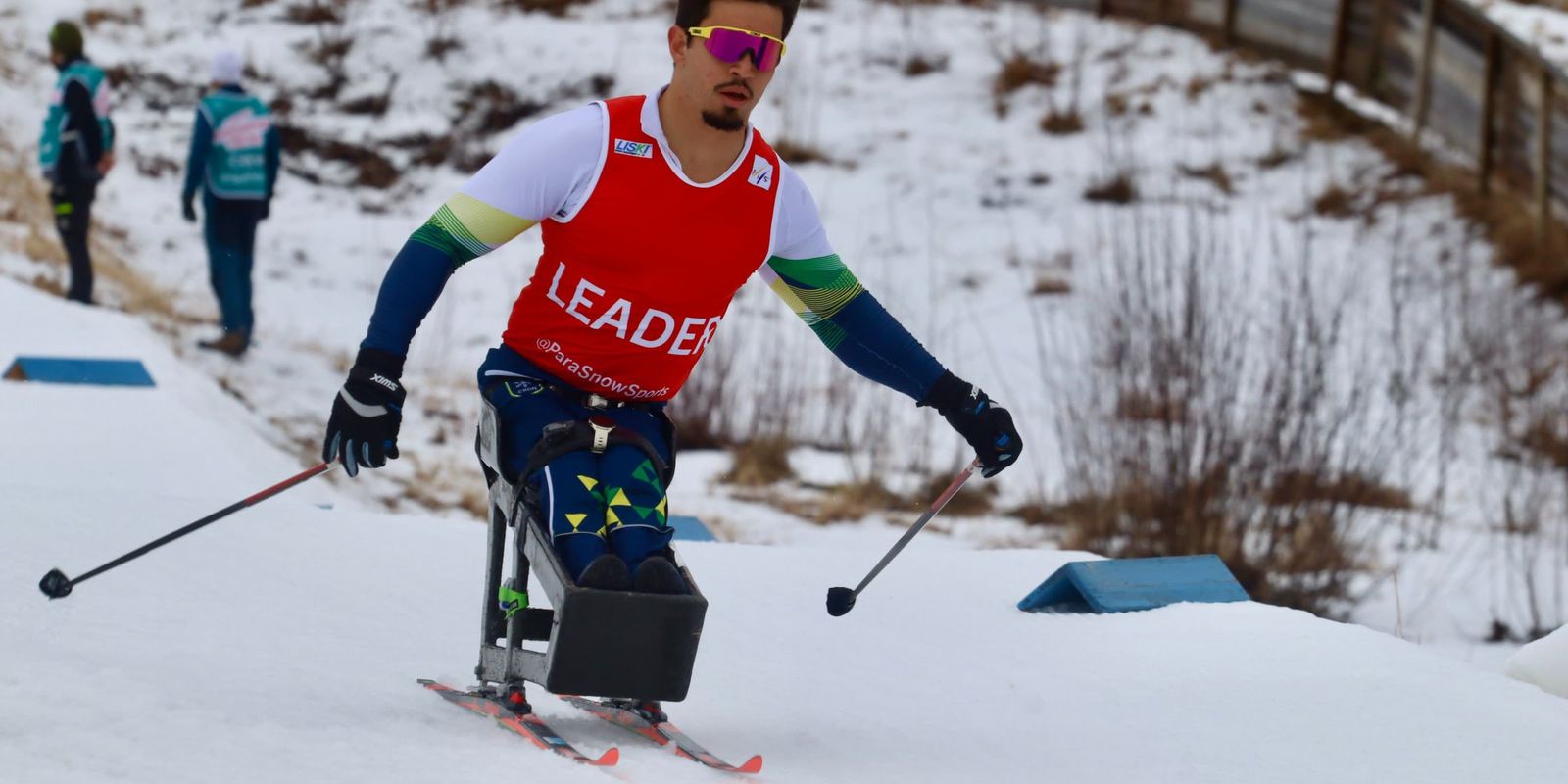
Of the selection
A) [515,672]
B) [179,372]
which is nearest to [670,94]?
[515,672]

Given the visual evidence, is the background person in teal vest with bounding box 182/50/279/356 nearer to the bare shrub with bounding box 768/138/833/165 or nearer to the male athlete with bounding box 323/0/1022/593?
the bare shrub with bounding box 768/138/833/165

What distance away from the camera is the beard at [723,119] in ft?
9.33

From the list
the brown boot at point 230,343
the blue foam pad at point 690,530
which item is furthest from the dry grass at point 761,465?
the blue foam pad at point 690,530

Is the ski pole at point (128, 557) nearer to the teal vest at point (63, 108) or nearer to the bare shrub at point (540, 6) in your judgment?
the teal vest at point (63, 108)

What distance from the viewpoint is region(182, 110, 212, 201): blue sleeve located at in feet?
27.7

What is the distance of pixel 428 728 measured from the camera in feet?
9.01

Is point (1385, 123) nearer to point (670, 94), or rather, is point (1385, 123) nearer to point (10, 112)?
point (10, 112)

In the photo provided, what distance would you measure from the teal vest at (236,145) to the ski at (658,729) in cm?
600

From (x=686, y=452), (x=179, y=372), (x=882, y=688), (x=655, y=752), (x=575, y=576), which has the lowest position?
(x=686, y=452)

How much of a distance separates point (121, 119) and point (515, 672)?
11.3 m

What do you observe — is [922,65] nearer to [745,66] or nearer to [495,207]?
[745,66]

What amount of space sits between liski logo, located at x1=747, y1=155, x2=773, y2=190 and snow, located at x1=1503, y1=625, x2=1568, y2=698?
2122 millimetres

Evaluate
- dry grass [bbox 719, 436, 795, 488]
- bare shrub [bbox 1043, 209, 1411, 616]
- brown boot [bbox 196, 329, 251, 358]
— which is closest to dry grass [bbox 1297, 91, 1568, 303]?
bare shrub [bbox 1043, 209, 1411, 616]

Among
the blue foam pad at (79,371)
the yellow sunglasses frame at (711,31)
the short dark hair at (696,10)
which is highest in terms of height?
the short dark hair at (696,10)
